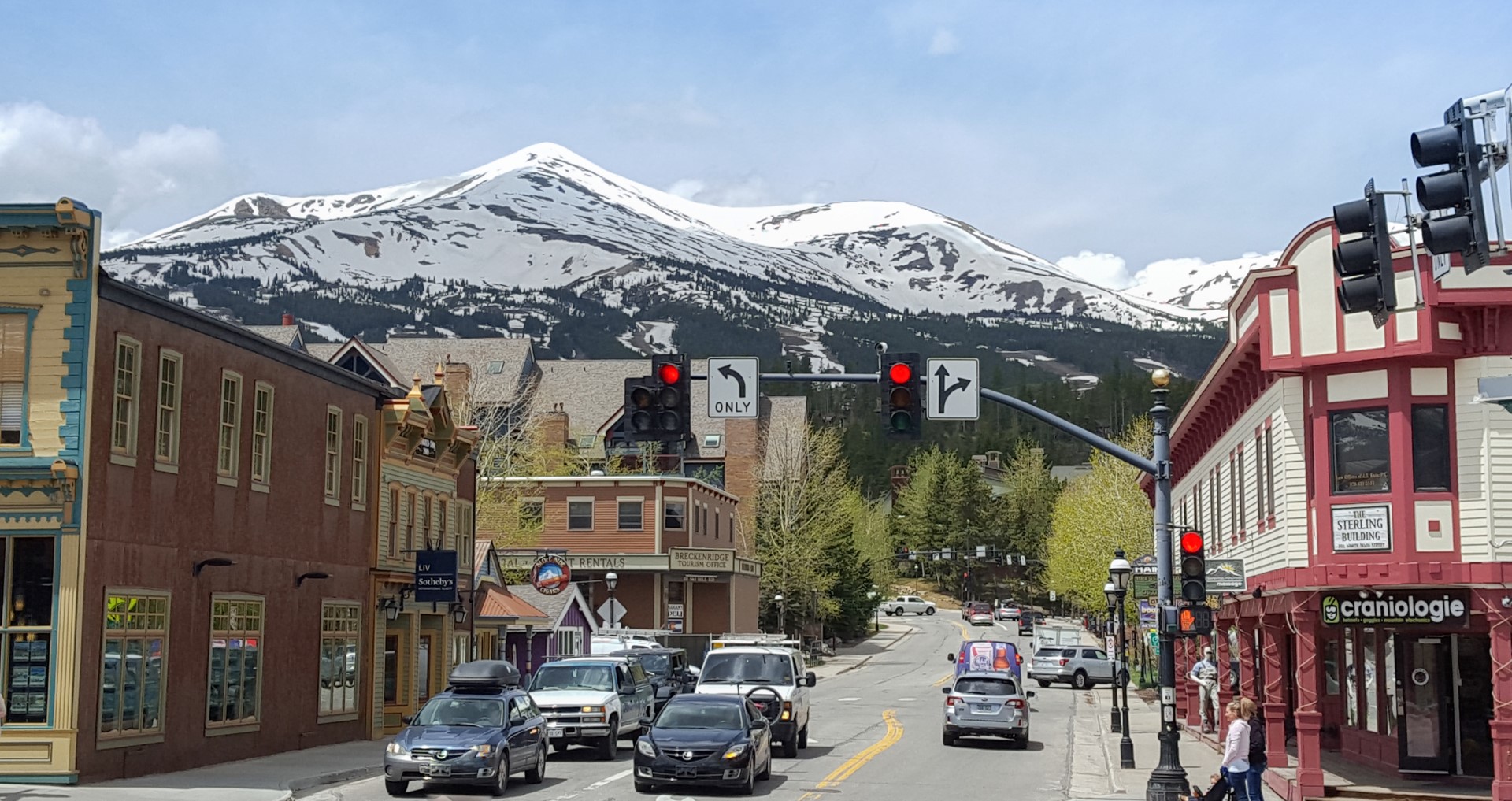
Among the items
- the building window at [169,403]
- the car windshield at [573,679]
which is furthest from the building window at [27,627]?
the car windshield at [573,679]

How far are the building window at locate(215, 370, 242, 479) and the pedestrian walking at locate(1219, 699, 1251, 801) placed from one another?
1830 centimetres

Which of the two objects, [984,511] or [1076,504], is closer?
[1076,504]

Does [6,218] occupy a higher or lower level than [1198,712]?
higher

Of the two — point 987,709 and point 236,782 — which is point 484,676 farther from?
point 987,709

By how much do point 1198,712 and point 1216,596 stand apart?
868 centimetres

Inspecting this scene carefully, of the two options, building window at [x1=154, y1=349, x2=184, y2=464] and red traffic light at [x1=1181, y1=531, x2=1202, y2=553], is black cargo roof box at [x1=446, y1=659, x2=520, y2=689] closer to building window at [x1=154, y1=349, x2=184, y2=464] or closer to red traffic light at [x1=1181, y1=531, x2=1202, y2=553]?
building window at [x1=154, y1=349, x2=184, y2=464]

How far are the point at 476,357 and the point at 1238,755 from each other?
272 feet

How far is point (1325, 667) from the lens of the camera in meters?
35.4

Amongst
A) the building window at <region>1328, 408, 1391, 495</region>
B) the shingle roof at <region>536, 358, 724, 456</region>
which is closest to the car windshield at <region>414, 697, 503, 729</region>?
the building window at <region>1328, 408, 1391, 495</region>

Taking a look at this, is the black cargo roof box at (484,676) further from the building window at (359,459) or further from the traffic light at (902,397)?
the traffic light at (902,397)

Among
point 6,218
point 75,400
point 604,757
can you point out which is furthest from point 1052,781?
point 6,218

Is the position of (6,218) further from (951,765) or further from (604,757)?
(951,765)

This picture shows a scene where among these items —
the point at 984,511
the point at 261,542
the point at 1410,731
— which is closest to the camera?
the point at 1410,731

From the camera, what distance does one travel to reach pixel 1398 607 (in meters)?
24.0
